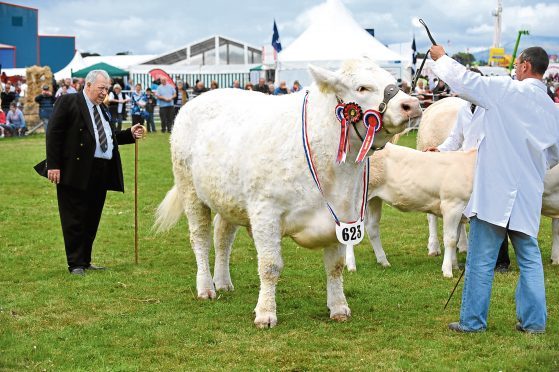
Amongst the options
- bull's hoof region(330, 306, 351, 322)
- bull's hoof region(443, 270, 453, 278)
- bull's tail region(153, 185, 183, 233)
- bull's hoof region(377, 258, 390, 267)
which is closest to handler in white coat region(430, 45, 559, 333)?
bull's hoof region(330, 306, 351, 322)

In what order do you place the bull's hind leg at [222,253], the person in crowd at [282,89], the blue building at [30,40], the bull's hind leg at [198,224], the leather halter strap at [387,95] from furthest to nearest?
the blue building at [30,40] < the person in crowd at [282,89] < the bull's hind leg at [222,253] < the bull's hind leg at [198,224] < the leather halter strap at [387,95]

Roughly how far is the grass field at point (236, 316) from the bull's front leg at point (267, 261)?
5.1 inches

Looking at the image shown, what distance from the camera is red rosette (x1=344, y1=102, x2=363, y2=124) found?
267 inches

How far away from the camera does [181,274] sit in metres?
9.67

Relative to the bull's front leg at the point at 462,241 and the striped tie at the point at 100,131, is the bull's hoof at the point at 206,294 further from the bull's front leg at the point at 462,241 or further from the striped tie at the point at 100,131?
the bull's front leg at the point at 462,241

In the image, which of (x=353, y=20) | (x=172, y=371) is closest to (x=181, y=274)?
(x=172, y=371)

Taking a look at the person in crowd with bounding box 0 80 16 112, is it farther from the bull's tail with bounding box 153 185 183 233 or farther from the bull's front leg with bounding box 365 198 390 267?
the bull's front leg with bounding box 365 198 390 267

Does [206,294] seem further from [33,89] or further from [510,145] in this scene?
[33,89]

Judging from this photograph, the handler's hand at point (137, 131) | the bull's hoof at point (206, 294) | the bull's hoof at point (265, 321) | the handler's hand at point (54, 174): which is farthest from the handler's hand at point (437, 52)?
the handler's hand at point (54, 174)

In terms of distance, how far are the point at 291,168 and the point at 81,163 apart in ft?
10.7

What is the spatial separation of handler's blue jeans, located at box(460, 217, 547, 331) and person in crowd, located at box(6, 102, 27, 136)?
28238mm

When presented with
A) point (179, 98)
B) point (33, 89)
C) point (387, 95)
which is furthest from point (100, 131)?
point (33, 89)

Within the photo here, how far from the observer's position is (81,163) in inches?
368

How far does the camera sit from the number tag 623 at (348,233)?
7.00 m
